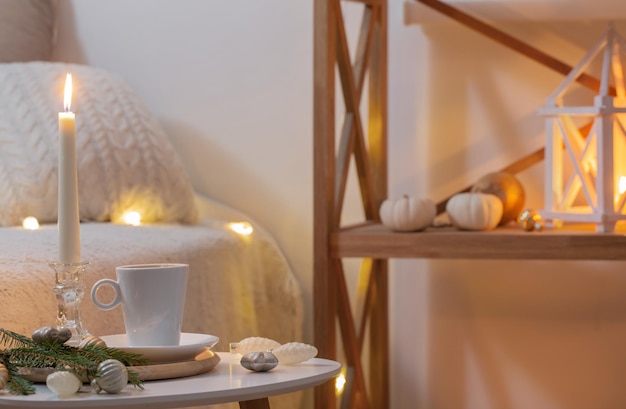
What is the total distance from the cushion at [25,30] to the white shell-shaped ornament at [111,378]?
141 centimetres

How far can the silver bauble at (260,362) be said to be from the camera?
32.9 inches

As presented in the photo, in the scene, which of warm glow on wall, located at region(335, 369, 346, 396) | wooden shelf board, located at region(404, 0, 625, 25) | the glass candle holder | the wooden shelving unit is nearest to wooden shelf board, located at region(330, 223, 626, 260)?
the wooden shelving unit

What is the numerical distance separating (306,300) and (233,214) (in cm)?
24

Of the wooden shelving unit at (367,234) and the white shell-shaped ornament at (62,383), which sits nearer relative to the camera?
the white shell-shaped ornament at (62,383)

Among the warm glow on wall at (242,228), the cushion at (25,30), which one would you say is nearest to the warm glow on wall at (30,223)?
the warm glow on wall at (242,228)

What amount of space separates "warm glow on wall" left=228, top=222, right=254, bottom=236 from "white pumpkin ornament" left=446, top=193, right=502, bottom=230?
470mm

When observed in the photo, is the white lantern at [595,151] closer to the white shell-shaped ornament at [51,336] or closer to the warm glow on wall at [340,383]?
the warm glow on wall at [340,383]

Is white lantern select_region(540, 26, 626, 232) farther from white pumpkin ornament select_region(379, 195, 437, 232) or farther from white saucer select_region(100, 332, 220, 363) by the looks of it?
white saucer select_region(100, 332, 220, 363)

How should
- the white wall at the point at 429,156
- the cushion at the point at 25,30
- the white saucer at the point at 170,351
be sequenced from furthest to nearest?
the cushion at the point at 25,30 → the white wall at the point at 429,156 → the white saucer at the point at 170,351

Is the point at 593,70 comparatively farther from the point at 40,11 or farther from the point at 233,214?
the point at 40,11

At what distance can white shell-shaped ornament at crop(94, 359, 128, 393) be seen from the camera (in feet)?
2.42

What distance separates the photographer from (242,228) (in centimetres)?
192

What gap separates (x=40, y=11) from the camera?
214 cm

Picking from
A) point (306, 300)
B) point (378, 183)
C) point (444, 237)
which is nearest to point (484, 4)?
point (378, 183)
